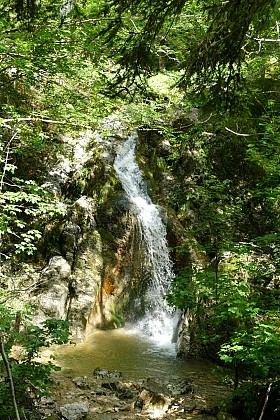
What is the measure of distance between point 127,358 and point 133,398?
1.82 meters

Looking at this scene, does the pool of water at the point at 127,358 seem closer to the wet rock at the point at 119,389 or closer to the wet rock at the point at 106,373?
the wet rock at the point at 106,373

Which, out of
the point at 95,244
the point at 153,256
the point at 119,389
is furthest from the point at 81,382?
the point at 153,256

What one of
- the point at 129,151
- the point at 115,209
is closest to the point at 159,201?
the point at 115,209

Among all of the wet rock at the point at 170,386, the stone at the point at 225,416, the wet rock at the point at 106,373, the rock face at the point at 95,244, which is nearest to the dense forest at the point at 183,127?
the stone at the point at 225,416

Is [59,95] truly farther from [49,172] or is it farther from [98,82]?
[49,172]

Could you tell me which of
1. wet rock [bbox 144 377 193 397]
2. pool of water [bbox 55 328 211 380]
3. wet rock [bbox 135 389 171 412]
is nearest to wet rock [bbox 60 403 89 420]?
wet rock [bbox 135 389 171 412]

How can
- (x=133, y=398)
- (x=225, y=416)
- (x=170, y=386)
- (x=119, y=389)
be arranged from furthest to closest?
(x=170, y=386)
(x=119, y=389)
(x=133, y=398)
(x=225, y=416)

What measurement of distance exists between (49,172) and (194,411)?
24.9 ft

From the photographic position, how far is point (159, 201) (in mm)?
11094

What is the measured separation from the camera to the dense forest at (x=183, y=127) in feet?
10.6

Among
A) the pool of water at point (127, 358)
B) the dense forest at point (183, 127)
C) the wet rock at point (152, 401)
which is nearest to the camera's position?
the dense forest at point (183, 127)

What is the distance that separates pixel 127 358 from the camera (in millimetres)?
7184

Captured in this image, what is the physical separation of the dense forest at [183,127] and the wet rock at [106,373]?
1.04 metres

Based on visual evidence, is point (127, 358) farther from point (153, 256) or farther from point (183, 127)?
point (183, 127)
